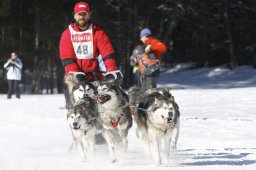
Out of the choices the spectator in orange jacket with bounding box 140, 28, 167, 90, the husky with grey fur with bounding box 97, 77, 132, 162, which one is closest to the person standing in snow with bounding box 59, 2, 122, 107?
the husky with grey fur with bounding box 97, 77, 132, 162

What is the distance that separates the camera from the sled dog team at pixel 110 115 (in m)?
6.41

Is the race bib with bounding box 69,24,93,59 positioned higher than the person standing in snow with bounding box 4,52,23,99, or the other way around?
the race bib with bounding box 69,24,93,59

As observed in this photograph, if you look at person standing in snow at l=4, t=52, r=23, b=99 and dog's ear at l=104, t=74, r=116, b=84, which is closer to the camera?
dog's ear at l=104, t=74, r=116, b=84

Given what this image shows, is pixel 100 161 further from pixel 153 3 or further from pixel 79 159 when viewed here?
pixel 153 3

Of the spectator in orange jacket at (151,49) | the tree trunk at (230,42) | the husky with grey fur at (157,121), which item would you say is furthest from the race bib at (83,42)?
the tree trunk at (230,42)

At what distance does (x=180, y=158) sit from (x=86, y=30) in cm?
196

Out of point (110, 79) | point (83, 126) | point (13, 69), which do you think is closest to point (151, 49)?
point (110, 79)

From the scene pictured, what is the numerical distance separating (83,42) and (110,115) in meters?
1.01

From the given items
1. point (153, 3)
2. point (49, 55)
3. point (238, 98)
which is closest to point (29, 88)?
point (49, 55)

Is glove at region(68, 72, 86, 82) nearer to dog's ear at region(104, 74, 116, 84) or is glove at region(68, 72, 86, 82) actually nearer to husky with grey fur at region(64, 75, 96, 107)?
husky with grey fur at region(64, 75, 96, 107)

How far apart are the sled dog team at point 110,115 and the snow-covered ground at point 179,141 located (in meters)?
0.25

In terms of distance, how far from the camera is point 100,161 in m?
6.86

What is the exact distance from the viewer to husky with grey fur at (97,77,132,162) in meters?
6.77

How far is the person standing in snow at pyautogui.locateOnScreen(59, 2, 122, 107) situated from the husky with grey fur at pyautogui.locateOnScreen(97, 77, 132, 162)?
0.28 m
